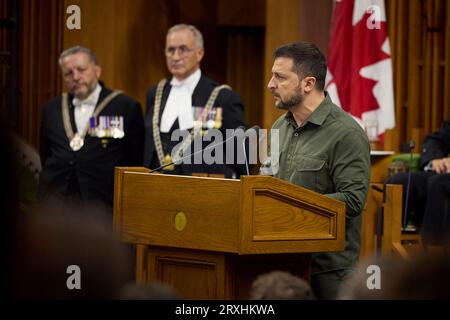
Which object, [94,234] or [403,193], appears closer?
[94,234]

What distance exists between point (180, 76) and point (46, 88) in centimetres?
174

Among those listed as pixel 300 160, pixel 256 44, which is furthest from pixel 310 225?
pixel 256 44

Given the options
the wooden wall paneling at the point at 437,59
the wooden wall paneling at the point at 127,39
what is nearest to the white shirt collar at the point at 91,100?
the wooden wall paneling at the point at 127,39

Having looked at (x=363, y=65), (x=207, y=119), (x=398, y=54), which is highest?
(x=398, y=54)

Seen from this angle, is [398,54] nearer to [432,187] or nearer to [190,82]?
[432,187]

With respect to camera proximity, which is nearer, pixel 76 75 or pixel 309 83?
pixel 309 83

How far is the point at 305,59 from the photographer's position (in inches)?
142

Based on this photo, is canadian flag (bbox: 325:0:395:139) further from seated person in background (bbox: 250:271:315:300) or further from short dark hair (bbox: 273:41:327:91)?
seated person in background (bbox: 250:271:315:300)

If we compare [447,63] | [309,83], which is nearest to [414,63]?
[447,63]

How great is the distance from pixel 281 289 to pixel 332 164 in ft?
5.56

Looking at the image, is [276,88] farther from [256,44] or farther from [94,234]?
[256,44]

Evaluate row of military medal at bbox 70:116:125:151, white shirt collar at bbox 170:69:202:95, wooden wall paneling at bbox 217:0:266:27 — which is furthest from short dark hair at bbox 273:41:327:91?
wooden wall paneling at bbox 217:0:266:27

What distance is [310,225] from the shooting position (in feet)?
10.4

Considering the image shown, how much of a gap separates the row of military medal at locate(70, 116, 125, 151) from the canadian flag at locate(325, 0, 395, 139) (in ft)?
6.57
